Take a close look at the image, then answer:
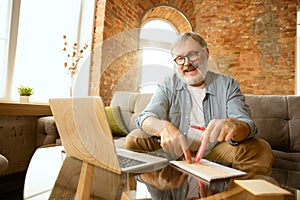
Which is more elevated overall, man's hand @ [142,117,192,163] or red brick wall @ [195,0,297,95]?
red brick wall @ [195,0,297,95]

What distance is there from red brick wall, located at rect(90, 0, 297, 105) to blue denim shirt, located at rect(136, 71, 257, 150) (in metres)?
2.10

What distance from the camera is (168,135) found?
0.86m

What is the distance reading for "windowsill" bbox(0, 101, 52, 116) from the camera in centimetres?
168

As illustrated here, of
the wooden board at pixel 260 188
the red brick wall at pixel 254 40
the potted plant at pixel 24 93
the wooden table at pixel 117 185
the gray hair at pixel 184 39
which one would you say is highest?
the red brick wall at pixel 254 40

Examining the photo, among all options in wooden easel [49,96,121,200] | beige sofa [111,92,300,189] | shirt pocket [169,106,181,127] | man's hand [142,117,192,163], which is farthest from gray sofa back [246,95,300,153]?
wooden easel [49,96,121,200]

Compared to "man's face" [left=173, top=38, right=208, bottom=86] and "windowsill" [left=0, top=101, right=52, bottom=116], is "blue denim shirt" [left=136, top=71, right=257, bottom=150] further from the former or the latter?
"windowsill" [left=0, top=101, right=52, bottom=116]

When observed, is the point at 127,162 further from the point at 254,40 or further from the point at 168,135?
the point at 254,40

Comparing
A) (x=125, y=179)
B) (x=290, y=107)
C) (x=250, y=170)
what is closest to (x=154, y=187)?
(x=125, y=179)

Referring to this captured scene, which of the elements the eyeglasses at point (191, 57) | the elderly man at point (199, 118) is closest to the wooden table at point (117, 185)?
the elderly man at point (199, 118)

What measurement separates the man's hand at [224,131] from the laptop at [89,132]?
210mm

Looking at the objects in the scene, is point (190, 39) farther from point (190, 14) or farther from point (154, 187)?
point (190, 14)

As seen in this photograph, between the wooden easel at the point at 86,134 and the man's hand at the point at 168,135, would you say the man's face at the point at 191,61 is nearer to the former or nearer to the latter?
the man's hand at the point at 168,135

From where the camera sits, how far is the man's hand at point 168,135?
2.54 ft

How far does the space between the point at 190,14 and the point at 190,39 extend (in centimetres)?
330
